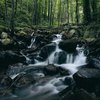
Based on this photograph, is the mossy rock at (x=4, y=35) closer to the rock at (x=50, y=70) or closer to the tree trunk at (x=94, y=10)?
the rock at (x=50, y=70)

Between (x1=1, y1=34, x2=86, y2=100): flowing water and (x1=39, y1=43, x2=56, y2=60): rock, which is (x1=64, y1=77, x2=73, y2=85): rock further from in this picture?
(x1=39, y1=43, x2=56, y2=60): rock

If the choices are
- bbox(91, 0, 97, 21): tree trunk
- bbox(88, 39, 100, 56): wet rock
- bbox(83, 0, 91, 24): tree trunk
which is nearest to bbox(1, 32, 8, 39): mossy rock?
bbox(88, 39, 100, 56): wet rock

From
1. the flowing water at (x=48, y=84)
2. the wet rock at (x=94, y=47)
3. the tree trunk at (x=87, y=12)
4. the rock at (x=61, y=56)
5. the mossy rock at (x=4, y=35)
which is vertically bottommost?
the flowing water at (x=48, y=84)

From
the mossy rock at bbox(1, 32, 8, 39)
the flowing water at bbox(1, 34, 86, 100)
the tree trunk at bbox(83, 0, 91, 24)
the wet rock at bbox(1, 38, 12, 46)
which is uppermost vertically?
the tree trunk at bbox(83, 0, 91, 24)

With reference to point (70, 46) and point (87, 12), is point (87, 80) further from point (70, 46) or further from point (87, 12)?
point (87, 12)

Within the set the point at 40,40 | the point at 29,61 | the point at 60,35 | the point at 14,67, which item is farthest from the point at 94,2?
the point at 14,67

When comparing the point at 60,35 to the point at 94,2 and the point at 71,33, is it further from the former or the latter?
the point at 94,2

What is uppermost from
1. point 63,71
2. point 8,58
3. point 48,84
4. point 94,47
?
point 94,47

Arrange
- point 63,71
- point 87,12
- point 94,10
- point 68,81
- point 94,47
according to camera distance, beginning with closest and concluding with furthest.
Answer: point 68,81 → point 63,71 → point 94,47 → point 87,12 → point 94,10

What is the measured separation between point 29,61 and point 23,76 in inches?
161

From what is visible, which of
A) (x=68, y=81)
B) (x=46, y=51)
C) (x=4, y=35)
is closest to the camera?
(x=68, y=81)

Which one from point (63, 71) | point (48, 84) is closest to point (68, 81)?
point (48, 84)

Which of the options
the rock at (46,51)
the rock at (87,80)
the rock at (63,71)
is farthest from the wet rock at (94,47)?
the rock at (87,80)

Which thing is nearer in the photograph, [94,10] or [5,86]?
[5,86]
